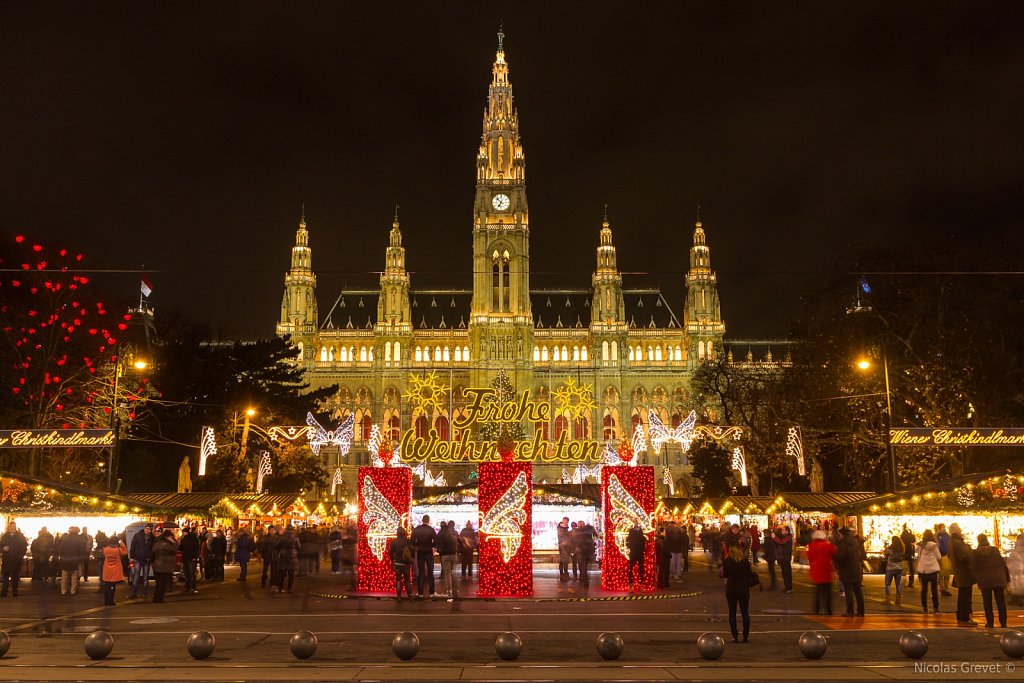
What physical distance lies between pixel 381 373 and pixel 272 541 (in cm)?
6793

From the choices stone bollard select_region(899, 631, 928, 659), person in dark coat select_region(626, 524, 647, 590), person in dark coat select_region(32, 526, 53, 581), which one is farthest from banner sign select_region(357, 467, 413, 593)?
stone bollard select_region(899, 631, 928, 659)

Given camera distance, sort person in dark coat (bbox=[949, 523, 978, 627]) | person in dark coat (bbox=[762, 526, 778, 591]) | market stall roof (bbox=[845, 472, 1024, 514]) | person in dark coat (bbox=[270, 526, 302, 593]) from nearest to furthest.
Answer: person in dark coat (bbox=[949, 523, 978, 627]), person in dark coat (bbox=[270, 526, 302, 593]), person in dark coat (bbox=[762, 526, 778, 591]), market stall roof (bbox=[845, 472, 1024, 514])

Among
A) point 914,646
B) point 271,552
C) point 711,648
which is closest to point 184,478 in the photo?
point 271,552

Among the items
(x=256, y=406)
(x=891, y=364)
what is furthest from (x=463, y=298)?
(x=891, y=364)

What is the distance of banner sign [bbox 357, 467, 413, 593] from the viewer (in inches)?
834

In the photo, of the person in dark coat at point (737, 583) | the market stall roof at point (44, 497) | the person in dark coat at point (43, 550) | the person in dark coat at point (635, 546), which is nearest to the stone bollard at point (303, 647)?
the person in dark coat at point (737, 583)

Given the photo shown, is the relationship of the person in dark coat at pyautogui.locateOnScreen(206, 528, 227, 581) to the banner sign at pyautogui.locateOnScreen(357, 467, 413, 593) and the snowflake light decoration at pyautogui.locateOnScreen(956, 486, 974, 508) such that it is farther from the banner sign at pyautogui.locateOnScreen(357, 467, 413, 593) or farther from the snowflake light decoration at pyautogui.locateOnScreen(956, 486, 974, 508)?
the snowflake light decoration at pyautogui.locateOnScreen(956, 486, 974, 508)

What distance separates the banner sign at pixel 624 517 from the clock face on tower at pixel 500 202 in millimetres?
72370

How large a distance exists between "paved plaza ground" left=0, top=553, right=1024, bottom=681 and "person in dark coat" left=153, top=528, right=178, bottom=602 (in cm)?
48

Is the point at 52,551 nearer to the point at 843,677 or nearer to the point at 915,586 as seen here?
the point at 843,677

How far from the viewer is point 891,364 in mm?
34375

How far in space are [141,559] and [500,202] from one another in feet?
244

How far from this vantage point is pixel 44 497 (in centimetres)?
2514

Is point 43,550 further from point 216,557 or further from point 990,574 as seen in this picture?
point 990,574
